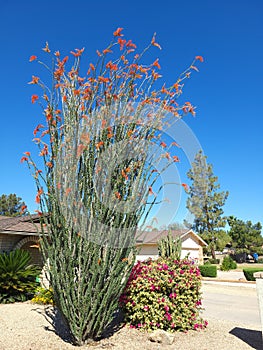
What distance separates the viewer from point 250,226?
124 feet

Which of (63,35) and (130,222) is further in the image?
(63,35)

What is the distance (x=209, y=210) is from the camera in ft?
97.4

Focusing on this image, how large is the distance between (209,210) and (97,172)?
87.7 feet

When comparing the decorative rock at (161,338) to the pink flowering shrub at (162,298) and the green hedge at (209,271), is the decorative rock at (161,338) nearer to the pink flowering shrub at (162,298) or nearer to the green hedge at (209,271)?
the pink flowering shrub at (162,298)

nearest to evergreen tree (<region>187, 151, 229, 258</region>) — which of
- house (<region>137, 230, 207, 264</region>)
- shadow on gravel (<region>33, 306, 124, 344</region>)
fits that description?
house (<region>137, 230, 207, 264</region>)

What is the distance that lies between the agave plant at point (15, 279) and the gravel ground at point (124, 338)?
2.30 metres

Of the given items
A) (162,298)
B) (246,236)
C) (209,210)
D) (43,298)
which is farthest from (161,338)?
(246,236)

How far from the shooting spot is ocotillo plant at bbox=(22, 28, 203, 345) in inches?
172

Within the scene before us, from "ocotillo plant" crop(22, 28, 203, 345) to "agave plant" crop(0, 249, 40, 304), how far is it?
15.1ft

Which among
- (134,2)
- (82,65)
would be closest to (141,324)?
(82,65)

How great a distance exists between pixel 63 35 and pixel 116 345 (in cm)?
664

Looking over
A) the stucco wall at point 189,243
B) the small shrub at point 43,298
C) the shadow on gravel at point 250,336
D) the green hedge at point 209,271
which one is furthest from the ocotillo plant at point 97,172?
the stucco wall at point 189,243

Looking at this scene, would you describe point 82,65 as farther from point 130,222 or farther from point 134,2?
point 134,2

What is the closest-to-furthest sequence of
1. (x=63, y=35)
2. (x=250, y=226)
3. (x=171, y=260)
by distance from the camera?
1. (x=171, y=260)
2. (x=63, y=35)
3. (x=250, y=226)
